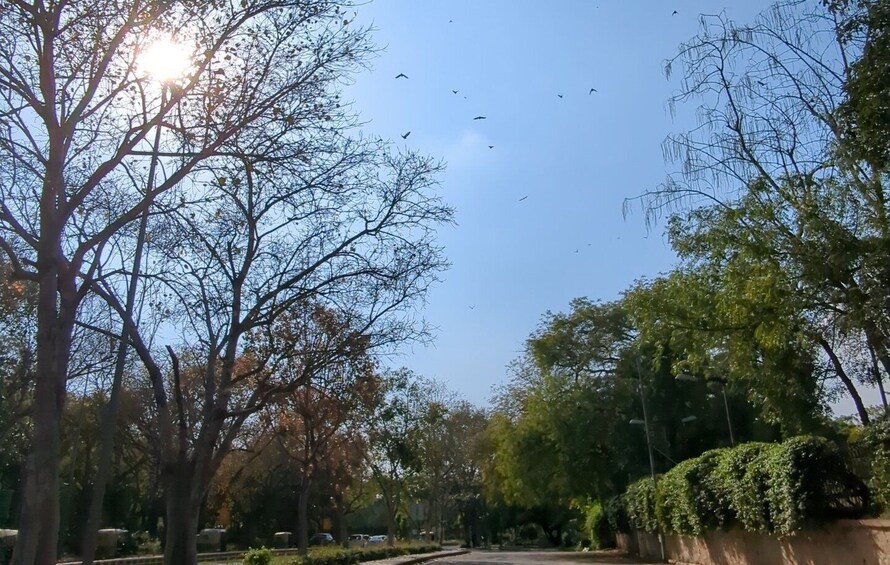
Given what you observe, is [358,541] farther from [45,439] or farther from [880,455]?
[45,439]

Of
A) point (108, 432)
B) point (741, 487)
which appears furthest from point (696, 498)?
point (108, 432)

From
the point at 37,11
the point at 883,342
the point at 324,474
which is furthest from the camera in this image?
the point at 324,474

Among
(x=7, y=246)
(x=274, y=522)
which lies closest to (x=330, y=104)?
(x=7, y=246)

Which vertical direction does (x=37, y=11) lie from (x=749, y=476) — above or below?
above

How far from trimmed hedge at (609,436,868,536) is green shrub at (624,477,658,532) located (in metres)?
4.49

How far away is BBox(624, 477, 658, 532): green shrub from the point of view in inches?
1303

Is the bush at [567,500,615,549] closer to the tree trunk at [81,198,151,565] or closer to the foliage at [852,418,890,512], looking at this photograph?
the foliage at [852,418,890,512]

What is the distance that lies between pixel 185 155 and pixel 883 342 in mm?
11284

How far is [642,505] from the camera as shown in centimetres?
3462

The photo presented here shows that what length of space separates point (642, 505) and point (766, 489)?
1549 centimetres

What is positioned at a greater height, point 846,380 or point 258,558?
point 846,380

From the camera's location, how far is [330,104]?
13727 mm

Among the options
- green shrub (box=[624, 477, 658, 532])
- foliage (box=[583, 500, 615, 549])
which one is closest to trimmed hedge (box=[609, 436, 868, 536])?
green shrub (box=[624, 477, 658, 532])

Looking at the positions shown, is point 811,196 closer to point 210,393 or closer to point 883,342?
point 883,342
